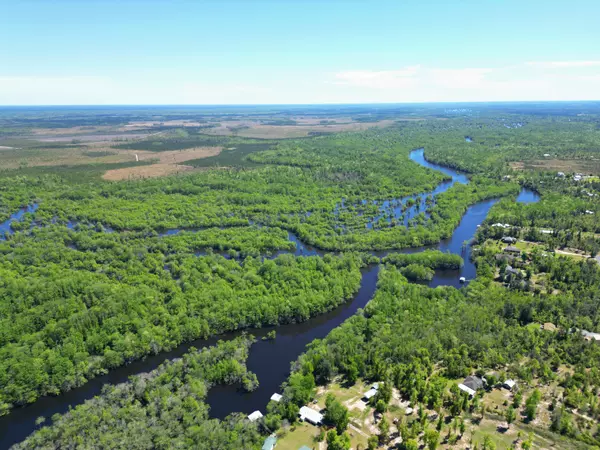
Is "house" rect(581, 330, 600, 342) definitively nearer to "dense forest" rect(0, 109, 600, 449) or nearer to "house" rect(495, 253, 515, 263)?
"dense forest" rect(0, 109, 600, 449)

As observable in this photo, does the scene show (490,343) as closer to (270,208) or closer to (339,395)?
(339,395)

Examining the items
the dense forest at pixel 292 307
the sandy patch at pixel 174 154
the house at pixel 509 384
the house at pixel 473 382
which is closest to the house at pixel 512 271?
the dense forest at pixel 292 307

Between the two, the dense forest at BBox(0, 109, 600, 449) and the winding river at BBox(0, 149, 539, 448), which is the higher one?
the dense forest at BBox(0, 109, 600, 449)

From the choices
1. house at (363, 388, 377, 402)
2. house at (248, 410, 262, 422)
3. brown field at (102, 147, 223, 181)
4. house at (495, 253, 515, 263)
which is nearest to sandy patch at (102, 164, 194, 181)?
brown field at (102, 147, 223, 181)

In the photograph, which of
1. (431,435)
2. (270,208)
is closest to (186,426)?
(431,435)

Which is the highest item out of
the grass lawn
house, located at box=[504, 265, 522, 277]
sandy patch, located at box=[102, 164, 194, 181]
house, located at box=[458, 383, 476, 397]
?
sandy patch, located at box=[102, 164, 194, 181]

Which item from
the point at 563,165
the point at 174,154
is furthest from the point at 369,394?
the point at 174,154
